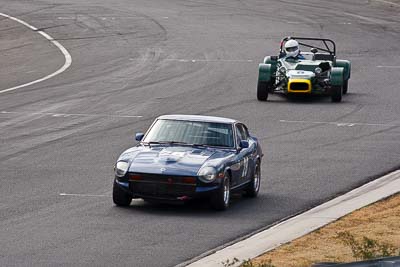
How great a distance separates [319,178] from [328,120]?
846 centimetres

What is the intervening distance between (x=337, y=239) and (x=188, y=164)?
326cm

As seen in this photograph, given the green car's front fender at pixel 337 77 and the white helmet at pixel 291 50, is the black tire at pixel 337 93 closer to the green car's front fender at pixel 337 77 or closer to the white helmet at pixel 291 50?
the green car's front fender at pixel 337 77

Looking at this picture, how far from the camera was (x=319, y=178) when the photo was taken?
22.2 meters

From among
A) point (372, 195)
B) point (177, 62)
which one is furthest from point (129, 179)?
point (177, 62)

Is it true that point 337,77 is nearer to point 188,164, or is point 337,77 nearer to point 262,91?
point 262,91

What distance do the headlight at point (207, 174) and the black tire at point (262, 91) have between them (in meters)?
15.4

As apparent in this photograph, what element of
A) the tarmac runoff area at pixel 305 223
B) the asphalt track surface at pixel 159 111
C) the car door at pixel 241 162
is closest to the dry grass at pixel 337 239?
the tarmac runoff area at pixel 305 223

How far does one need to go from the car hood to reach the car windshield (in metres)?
0.26

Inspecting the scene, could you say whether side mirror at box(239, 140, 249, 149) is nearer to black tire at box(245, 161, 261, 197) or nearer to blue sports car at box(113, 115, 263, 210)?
blue sports car at box(113, 115, 263, 210)

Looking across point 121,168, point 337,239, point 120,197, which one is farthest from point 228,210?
point 337,239

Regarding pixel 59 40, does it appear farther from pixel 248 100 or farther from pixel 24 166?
pixel 24 166

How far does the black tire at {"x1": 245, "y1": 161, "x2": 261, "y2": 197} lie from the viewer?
20.2 metres

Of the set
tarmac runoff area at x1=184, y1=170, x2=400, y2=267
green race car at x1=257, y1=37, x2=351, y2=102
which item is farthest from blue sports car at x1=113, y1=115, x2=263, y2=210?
green race car at x1=257, y1=37, x2=351, y2=102

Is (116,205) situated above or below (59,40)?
above
